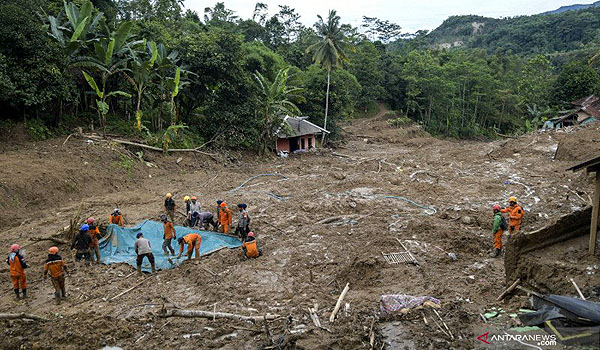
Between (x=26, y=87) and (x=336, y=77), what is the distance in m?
25.7

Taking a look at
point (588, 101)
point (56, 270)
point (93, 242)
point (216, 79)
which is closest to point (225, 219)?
point (93, 242)

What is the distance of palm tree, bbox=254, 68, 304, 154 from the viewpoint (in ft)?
80.5

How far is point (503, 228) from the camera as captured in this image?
937 cm

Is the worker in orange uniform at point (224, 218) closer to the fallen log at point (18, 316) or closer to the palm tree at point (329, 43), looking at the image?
the fallen log at point (18, 316)

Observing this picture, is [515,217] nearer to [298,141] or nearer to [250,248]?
[250,248]

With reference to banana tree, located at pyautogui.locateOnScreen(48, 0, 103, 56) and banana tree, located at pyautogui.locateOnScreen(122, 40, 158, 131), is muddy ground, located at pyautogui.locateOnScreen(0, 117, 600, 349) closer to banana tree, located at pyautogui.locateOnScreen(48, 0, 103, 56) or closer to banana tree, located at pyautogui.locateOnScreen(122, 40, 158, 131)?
banana tree, located at pyautogui.locateOnScreen(122, 40, 158, 131)

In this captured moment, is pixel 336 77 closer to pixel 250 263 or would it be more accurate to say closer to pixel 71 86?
pixel 71 86

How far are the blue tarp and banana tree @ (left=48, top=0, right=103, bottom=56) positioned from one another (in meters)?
10.6

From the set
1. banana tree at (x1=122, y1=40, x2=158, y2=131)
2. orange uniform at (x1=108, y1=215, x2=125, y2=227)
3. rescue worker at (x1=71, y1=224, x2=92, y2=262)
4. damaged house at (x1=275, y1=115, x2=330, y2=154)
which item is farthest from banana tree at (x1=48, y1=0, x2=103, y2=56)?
damaged house at (x1=275, y1=115, x2=330, y2=154)

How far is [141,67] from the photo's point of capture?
18.9m

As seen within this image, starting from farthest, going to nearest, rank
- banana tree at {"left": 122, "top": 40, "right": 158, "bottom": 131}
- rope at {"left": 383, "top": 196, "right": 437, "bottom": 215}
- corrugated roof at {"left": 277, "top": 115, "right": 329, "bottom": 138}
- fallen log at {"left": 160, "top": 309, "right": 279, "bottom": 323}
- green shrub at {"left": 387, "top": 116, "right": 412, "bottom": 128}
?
green shrub at {"left": 387, "top": 116, "right": 412, "bottom": 128}
corrugated roof at {"left": 277, "top": 115, "right": 329, "bottom": 138}
banana tree at {"left": 122, "top": 40, "right": 158, "bottom": 131}
rope at {"left": 383, "top": 196, "right": 437, "bottom": 215}
fallen log at {"left": 160, "top": 309, "right": 279, "bottom": 323}

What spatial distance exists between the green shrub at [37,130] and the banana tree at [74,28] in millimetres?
3324

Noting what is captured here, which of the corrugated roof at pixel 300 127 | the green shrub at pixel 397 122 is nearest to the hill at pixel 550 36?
the green shrub at pixel 397 122

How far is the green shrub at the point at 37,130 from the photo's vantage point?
17.1m
